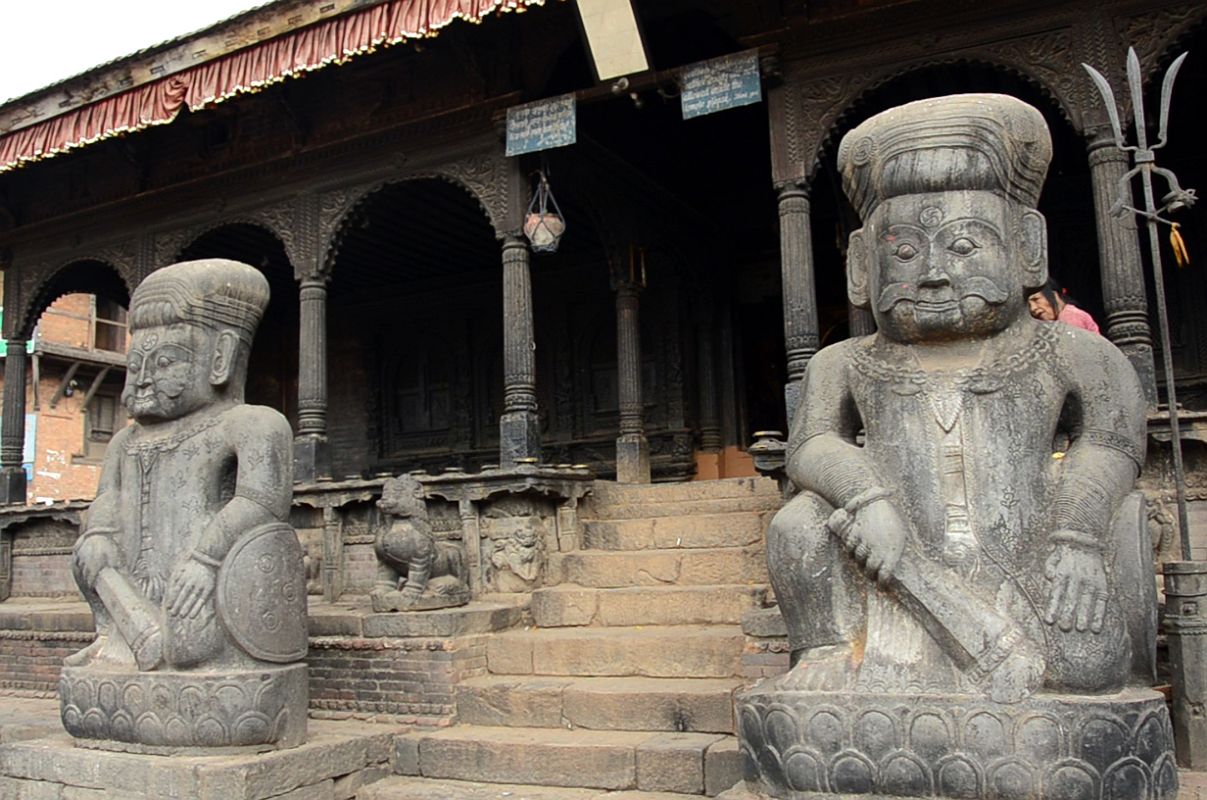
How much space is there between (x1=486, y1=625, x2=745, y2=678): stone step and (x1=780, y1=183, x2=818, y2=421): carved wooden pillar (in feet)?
8.57

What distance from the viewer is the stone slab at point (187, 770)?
A: 4539 millimetres

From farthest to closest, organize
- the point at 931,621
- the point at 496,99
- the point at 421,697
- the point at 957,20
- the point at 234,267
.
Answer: the point at 496,99 → the point at 957,20 → the point at 421,697 → the point at 234,267 → the point at 931,621

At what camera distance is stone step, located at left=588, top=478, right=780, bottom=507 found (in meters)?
8.80

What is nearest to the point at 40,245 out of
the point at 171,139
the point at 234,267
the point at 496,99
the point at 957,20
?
the point at 171,139

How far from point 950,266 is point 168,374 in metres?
3.75

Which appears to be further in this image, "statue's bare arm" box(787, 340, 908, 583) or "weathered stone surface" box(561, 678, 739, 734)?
"weathered stone surface" box(561, 678, 739, 734)

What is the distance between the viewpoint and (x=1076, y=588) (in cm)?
339

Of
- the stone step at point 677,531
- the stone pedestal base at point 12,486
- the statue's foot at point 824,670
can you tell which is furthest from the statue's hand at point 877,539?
the stone pedestal base at point 12,486

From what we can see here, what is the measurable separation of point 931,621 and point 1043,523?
0.53 metres

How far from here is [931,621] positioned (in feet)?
11.6

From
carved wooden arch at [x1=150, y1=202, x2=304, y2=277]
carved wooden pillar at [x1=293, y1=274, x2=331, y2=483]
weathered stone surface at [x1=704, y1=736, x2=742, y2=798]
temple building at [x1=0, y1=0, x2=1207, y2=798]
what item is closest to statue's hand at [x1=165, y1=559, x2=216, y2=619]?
temple building at [x1=0, y1=0, x2=1207, y2=798]

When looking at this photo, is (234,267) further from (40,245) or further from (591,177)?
(40,245)

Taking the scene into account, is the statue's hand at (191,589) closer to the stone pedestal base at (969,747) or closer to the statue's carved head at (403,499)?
the statue's carved head at (403,499)

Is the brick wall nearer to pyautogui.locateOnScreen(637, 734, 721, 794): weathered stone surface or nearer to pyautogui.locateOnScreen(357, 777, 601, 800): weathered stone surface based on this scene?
pyautogui.locateOnScreen(357, 777, 601, 800): weathered stone surface
